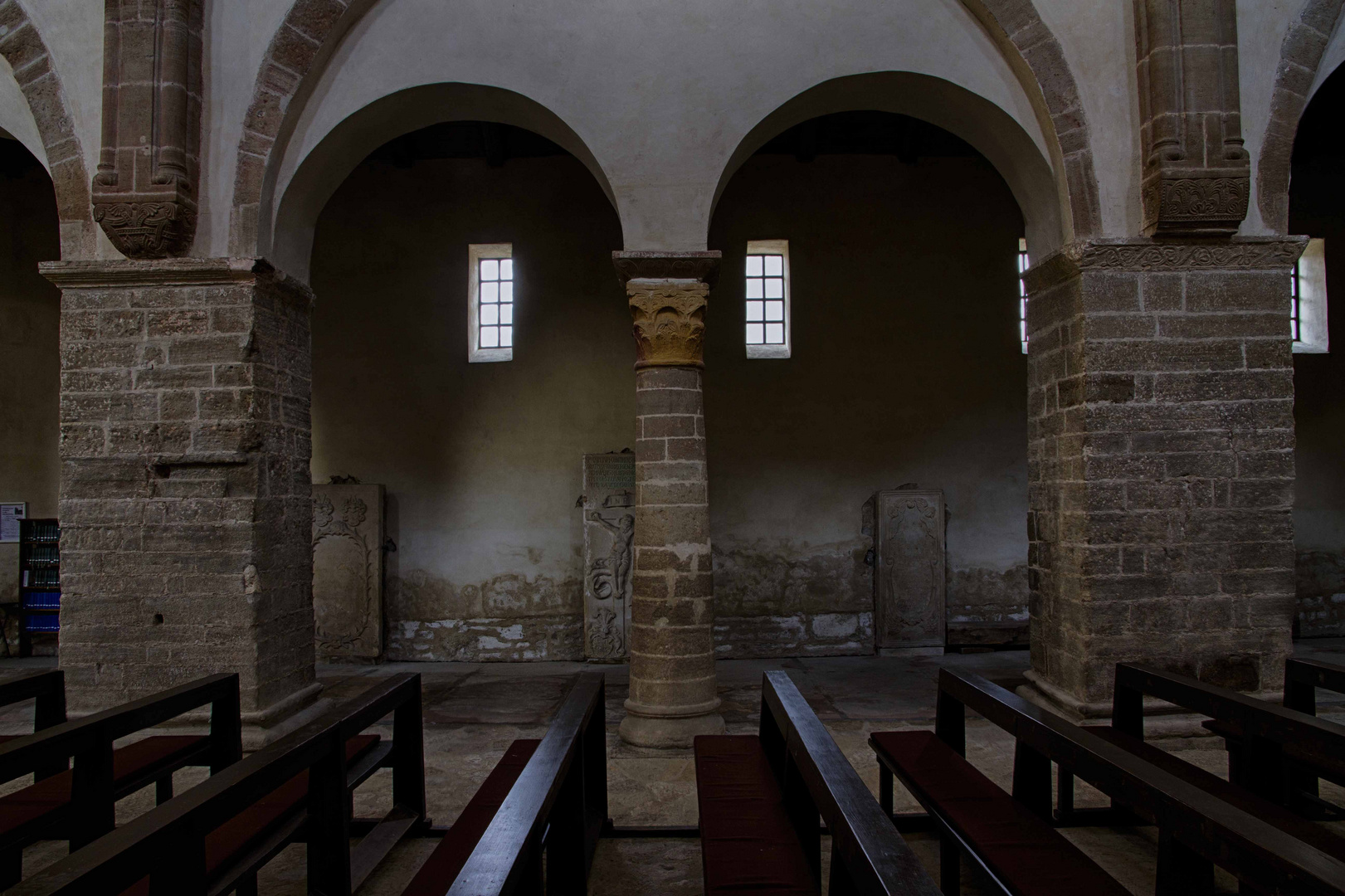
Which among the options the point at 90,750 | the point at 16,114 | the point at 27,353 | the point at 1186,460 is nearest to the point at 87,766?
the point at 90,750

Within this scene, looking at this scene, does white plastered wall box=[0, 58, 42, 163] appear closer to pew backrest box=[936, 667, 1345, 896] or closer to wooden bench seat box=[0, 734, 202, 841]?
wooden bench seat box=[0, 734, 202, 841]

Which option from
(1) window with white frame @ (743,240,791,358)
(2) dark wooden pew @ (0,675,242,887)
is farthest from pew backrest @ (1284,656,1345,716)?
(1) window with white frame @ (743,240,791,358)

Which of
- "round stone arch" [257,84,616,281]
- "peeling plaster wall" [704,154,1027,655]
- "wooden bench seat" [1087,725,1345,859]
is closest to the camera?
"wooden bench seat" [1087,725,1345,859]

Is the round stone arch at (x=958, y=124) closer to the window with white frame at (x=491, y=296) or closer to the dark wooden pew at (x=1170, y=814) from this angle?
the dark wooden pew at (x=1170, y=814)

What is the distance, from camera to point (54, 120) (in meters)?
4.70

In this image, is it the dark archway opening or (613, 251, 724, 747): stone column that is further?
the dark archway opening

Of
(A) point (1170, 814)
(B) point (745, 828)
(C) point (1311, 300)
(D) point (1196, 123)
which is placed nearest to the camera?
(A) point (1170, 814)

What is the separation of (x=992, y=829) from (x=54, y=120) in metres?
5.89

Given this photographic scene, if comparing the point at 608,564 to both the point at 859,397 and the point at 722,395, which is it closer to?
the point at 722,395

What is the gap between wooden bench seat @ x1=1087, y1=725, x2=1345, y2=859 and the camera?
2.41 metres

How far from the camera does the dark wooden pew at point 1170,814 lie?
174 centimetres

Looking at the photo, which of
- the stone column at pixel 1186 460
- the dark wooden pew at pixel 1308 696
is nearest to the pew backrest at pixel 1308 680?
the dark wooden pew at pixel 1308 696

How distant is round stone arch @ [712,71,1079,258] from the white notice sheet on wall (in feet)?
24.3

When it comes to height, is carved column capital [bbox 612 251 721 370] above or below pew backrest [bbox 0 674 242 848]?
above
